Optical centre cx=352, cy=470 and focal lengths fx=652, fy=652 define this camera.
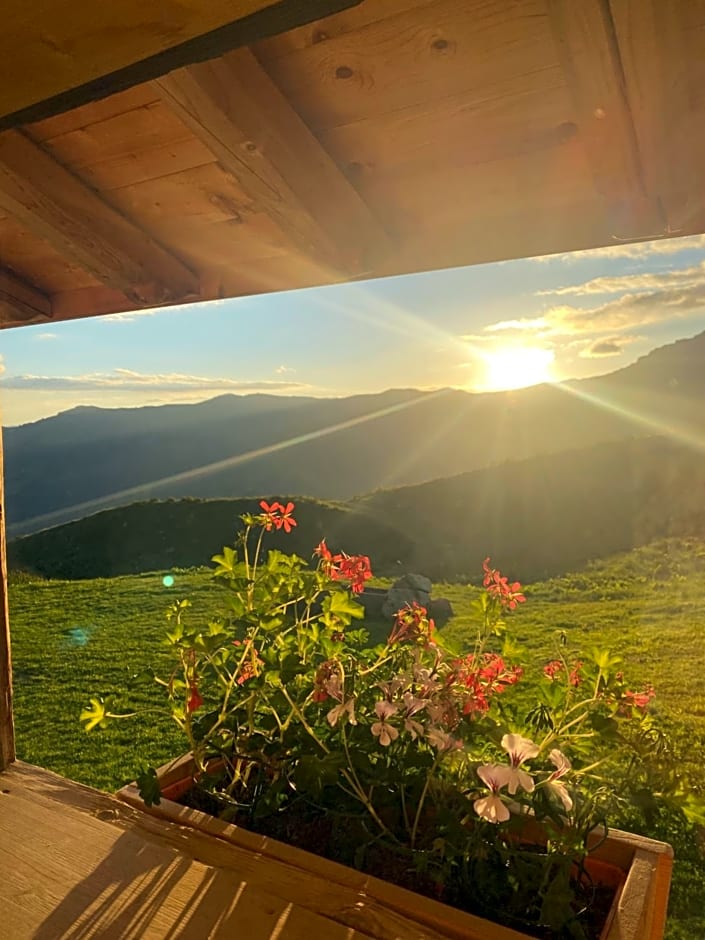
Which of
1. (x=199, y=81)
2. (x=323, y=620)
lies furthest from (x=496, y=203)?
(x=323, y=620)

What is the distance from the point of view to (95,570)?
11.9 feet

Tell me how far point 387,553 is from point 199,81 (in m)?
2.04

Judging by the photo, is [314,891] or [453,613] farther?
[453,613]

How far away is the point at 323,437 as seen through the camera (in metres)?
2.89

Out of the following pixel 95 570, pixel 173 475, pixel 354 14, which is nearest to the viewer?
pixel 354 14

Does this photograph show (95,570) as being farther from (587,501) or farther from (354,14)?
(354,14)

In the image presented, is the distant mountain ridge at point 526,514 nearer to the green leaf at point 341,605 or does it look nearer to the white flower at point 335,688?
the green leaf at point 341,605

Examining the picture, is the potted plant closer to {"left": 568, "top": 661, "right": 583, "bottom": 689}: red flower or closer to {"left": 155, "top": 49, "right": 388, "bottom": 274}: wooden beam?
{"left": 568, "top": 661, "right": 583, "bottom": 689}: red flower

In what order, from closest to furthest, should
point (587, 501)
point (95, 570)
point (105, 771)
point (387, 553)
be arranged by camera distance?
point (587, 501), point (105, 771), point (387, 553), point (95, 570)

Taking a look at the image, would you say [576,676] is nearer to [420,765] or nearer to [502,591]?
[502,591]

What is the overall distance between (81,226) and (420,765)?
1.14 meters

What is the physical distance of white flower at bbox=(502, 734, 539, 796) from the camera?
0.75 metres

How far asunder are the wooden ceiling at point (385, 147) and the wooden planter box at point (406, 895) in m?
0.89

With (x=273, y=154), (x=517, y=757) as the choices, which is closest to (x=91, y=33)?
(x=273, y=154)
